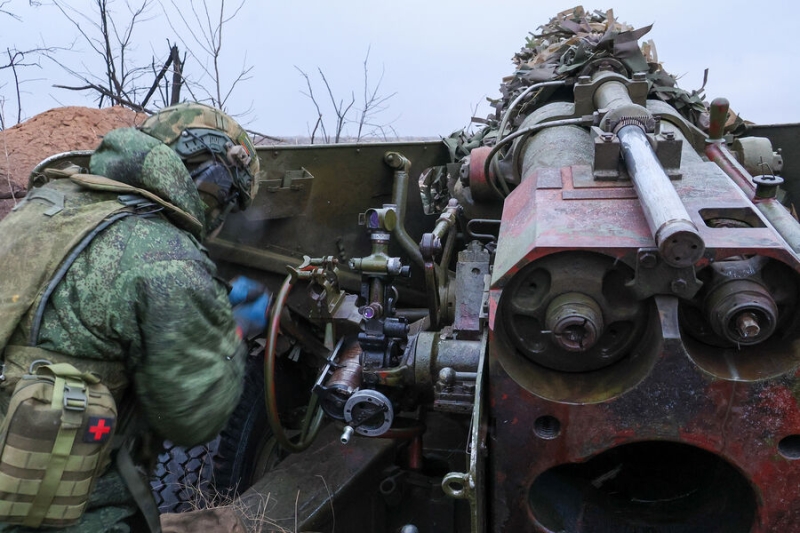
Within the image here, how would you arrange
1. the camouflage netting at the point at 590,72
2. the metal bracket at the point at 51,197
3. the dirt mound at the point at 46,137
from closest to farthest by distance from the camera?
the metal bracket at the point at 51,197 < the camouflage netting at the point at 590,72 < the dirt mound at the point at 46,137

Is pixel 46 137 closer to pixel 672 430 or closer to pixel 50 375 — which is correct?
pixel 50 375

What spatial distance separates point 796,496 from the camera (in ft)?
7.39

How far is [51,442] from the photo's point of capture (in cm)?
212

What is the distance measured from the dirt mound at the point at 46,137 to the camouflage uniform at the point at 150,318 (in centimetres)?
330

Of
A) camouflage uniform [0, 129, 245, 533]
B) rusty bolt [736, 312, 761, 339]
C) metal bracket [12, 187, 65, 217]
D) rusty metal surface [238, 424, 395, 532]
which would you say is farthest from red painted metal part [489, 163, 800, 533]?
metal bracket [12, 187, 65, 217]

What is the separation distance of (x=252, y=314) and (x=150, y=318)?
2.91ft

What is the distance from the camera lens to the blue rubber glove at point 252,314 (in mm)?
3230

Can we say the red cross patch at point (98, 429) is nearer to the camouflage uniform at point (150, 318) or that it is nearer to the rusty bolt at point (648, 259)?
the camouflage uniform at point (150, 318)

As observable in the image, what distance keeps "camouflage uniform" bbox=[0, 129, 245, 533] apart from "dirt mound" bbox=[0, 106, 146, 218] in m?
3.30

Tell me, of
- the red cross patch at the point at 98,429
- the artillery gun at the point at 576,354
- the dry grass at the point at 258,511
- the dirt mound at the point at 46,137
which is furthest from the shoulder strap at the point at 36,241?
the dirt mound at the point at 46,137

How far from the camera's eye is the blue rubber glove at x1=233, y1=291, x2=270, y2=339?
3230mm

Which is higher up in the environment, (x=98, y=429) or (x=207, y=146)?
(x=207, y=146)

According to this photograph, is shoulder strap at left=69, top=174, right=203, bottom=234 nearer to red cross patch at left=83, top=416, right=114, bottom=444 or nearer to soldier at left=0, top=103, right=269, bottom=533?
soldier at left=0, top=103, right=269, bottom=533

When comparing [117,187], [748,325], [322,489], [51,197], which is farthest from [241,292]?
[748,325]
